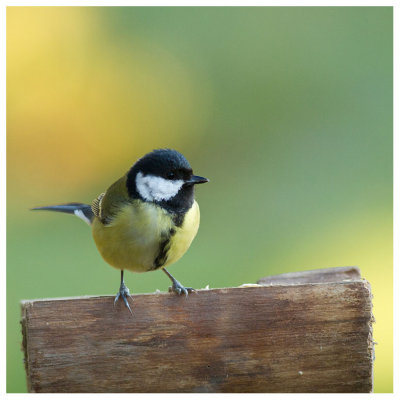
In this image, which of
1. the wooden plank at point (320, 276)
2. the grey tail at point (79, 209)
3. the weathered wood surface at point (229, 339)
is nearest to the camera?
the weathered wood surface at point (229, 339)

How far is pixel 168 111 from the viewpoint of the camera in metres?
4.46

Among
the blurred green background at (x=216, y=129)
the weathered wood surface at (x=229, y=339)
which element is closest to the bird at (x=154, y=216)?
the weathered wood surface at (x=229, y=339)

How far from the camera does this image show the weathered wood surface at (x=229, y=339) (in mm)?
1740

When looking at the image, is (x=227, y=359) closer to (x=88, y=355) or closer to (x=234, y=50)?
(x=88, y=355)

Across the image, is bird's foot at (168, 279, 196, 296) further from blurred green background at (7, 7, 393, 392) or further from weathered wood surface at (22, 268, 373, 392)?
blurred green background at (7, 7, 393, 392)

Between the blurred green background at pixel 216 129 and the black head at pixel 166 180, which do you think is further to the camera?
the blurred green background at pixel 216 129

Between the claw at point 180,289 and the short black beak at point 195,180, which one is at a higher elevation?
the short black beak at point 195,180

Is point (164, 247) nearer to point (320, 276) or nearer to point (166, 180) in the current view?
point (166, 180)

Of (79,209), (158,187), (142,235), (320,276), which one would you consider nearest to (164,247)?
(142,235)

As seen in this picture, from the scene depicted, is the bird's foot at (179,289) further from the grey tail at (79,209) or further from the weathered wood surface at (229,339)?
the grey tail at (79,209)

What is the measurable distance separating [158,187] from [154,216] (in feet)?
0.29

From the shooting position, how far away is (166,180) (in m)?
1.97

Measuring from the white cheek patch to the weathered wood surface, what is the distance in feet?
1.16
